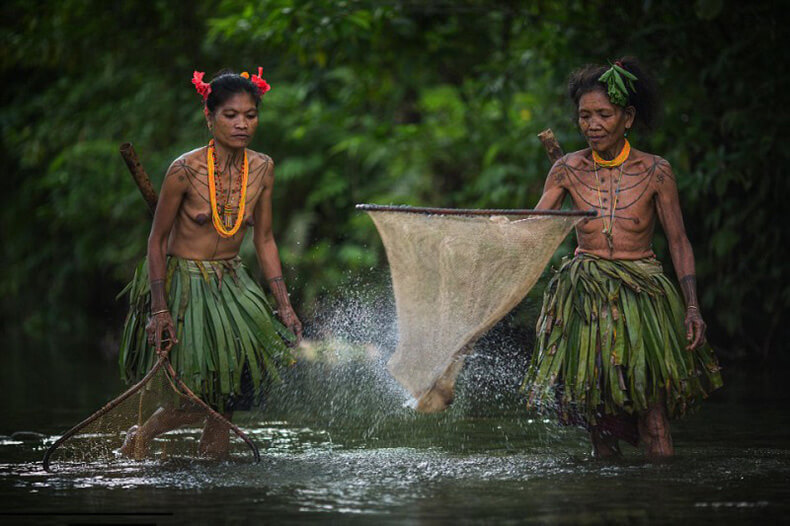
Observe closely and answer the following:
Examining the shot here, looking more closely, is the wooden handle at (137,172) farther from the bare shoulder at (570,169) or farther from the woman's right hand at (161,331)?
the bare shoulder at (570,169)

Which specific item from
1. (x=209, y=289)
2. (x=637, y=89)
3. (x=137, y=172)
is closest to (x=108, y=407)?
(x=209, y=289)

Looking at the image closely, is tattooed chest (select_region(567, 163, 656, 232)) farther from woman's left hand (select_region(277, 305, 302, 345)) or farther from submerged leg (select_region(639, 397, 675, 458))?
woman's left hand (select_region(277, 305, 302, 345))

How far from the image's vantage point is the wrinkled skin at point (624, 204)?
18.0ft

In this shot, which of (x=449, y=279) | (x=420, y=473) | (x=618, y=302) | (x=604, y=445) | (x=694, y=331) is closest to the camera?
(x=420, y=473)

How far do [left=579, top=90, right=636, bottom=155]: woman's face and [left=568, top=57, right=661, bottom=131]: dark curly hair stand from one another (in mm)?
54

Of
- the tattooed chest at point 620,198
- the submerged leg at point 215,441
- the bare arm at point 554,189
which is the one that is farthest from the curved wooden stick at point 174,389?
the tattooed chest at point 620,198

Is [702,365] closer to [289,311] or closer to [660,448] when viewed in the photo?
[660,448]

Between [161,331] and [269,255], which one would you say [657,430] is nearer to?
[269,255]

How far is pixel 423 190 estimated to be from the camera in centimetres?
1422

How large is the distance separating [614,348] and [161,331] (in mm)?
1989

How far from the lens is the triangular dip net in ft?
18.3

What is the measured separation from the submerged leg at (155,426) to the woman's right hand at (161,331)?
304mm

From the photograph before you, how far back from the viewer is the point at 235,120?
5758 millimetres

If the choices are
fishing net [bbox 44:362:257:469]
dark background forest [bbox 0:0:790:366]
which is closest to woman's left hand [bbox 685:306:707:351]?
dark background forest [bbox 0:0:790:366]
